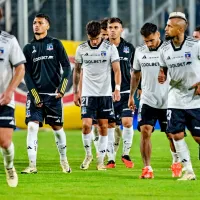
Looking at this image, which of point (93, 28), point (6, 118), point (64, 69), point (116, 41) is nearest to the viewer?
point (6, 118)

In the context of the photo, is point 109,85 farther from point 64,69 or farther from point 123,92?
point 123,92

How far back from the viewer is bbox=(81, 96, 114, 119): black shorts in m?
15.6

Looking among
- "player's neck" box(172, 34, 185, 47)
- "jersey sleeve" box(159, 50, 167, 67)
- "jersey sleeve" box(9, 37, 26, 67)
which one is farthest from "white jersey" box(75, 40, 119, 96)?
"jersey sleeve" box(9, 37, 26, 67)

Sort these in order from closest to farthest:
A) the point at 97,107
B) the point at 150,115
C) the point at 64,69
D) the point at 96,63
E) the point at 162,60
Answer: the point at 162,60 < the point at 150,115 < the point at 64,69 < the point at 96,63 < the point at 97,107

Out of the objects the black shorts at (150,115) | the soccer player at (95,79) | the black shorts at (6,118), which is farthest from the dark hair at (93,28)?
the black shorts at (6,118)

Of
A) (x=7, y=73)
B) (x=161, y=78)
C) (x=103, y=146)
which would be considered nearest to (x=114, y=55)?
(x=103, y=146)

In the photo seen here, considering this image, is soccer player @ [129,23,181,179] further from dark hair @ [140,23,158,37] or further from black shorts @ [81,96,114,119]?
black shorts @ [81,96,114,119]

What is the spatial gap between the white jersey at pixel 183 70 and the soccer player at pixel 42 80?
6.68ft

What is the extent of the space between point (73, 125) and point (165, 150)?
24.6ft

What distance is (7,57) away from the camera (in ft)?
38.5

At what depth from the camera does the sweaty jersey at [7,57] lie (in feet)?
38.4

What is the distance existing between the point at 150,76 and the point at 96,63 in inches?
54.2

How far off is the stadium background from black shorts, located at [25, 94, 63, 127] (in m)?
11.9

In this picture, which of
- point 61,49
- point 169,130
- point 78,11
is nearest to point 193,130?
point 169,130
